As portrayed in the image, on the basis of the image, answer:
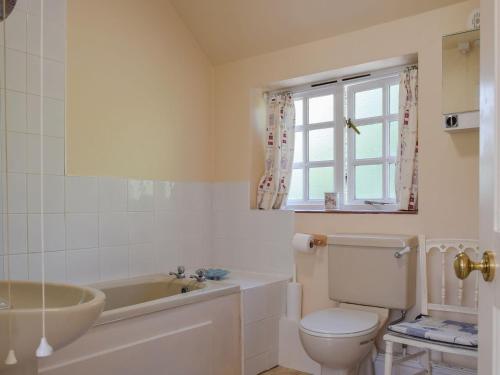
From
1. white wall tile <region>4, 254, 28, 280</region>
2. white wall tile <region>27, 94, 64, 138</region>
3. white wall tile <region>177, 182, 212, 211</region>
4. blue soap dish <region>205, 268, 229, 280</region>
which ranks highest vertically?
white wall tile <region>27, 94, 64, 138</region>

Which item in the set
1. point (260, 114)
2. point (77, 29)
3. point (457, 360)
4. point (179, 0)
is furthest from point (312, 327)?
point (179, 0)

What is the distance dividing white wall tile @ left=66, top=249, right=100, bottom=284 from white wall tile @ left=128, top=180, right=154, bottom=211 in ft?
1.30

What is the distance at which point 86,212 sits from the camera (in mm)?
2498

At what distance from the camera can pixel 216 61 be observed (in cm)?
339

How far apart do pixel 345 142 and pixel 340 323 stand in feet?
4.30

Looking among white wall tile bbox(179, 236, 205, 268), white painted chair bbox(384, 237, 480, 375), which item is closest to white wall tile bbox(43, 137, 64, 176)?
white wall tile bbox(179, 236, 205, 268)

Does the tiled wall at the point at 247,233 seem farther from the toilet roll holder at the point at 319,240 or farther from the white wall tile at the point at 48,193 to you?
the white wall tile at the point at 48,193

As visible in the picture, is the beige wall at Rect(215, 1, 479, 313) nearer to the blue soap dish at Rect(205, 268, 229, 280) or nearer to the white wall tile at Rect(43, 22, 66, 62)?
the blue soap dish at Rect(205, 268, 229, 280)

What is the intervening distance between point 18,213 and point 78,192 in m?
0.36

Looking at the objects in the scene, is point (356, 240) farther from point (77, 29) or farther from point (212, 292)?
point (77, 29)

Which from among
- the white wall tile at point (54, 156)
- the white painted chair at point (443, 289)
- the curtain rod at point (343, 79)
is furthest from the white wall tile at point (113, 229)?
the white painted chair at point (443, 289)

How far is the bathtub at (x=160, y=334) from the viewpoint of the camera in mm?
1789

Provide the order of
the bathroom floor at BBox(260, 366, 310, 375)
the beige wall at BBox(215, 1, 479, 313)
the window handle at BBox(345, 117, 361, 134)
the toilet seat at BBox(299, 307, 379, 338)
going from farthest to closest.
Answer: the window handle at BBox(345, 117, 361, 134) → the bathroom floor at BBox(260, 366, 310, 375) → the beige wall at BBox(215, 1, 479, 313) → the toilet seat at BBox(299, 307, 379, 338)

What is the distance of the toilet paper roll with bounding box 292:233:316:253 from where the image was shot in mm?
2724
